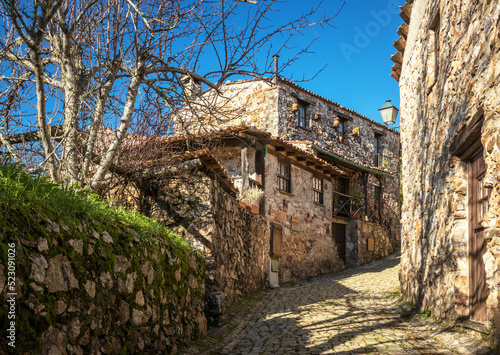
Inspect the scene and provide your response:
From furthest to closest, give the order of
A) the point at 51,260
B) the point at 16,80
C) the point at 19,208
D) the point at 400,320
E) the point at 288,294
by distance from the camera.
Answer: the point at 288,294 → the point at 400,320 → the point at 16,80 → the point at 51,260 → the point at 19,208

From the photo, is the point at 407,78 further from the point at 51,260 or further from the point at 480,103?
the point at 51,260

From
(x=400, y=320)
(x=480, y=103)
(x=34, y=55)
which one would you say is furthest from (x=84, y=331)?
(x=400, y=320)

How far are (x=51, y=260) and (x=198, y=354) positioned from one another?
293cm

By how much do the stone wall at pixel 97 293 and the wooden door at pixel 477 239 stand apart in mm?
3418

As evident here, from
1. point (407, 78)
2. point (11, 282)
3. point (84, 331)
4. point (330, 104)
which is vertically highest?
Result: point (330, 104)

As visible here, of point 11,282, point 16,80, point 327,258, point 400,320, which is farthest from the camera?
point 327,258

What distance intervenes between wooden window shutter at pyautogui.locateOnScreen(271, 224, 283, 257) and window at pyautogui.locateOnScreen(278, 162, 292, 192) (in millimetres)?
1519

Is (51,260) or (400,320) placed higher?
(51,260)

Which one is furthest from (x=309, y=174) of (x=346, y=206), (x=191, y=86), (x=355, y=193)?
(x=191, y=86)

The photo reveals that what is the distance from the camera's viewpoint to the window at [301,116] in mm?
21208

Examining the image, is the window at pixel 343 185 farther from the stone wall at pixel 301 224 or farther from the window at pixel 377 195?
the window at pixel 377 195

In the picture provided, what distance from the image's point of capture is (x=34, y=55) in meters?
4.98

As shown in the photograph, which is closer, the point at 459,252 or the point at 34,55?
the point at 34,55

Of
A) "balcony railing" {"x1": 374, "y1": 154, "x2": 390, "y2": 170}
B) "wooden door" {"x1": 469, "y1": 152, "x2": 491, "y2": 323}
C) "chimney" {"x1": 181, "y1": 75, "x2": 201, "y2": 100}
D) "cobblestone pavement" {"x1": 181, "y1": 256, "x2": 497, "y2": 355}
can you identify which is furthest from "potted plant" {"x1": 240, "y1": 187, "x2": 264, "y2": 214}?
"balcony railing" {"x1": 374, "y1": 154, "x2": 390, "y2": 170}
